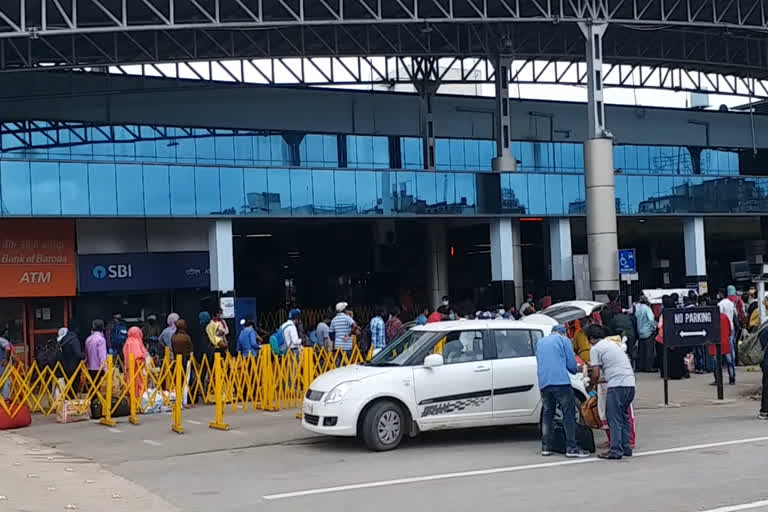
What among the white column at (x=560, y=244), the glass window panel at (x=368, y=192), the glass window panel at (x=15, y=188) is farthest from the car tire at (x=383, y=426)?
the white column at (x=560, y=244)

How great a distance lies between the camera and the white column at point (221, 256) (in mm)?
29016

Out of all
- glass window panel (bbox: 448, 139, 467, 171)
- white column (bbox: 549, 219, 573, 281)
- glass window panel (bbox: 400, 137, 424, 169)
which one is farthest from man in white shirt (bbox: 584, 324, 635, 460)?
glass window panel (bbox: 448, 139, 467, 171)

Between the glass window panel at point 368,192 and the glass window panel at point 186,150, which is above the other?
the glass window panel at point 186,150

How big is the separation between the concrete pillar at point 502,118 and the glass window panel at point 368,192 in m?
4.81

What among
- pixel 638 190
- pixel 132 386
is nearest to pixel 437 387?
pixel 132 386

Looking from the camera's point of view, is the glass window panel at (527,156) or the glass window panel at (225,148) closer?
the glass window panel at (225,148)

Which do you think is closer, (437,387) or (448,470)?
(448,470)

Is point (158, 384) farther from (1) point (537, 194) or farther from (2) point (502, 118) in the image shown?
(2) point (502, 118)

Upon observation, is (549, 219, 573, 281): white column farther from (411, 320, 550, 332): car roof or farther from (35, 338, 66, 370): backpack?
(411, 320, 550, 332): car roof

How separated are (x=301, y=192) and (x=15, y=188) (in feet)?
27.6

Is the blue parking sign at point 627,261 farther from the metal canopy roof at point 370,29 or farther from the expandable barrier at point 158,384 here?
the expandable barrier at point 158,384

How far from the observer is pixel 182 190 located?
94.5ft

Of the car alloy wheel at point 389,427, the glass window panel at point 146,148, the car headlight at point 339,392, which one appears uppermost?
the glass window panel at point 146,148

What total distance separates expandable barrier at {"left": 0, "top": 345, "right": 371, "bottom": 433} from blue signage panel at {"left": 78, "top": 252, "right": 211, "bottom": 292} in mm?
9333
